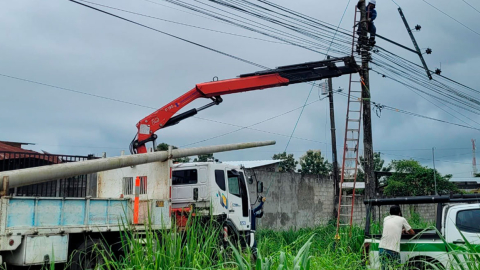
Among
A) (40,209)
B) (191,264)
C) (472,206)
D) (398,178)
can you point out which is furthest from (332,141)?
(191,264)

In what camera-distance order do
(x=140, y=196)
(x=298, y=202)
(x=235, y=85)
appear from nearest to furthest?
(x=140, y=196)
(x=235, y=85)
(x=298, y=202)

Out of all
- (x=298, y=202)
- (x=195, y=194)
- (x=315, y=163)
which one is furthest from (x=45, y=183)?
(x=315, y=163)

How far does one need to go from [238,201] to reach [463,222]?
592 centimetres

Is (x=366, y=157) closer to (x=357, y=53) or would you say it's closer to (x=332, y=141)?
(x=357, y=53)

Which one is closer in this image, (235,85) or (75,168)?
(75,168)

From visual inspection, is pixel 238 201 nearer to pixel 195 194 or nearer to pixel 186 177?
pixel 195 194

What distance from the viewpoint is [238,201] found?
1252 centimetres

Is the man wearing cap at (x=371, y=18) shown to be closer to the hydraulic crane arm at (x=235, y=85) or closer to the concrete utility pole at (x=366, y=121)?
the concrete utility pole at (x=366, y=121)

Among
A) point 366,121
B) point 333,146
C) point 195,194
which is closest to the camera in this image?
point 195,194

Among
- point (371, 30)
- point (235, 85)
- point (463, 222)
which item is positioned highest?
point (371, 30)

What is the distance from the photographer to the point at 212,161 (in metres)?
12.2

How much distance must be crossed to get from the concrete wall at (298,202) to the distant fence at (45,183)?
6.13 meters

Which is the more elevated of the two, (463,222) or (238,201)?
(238,201)

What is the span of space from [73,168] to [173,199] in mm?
5060
